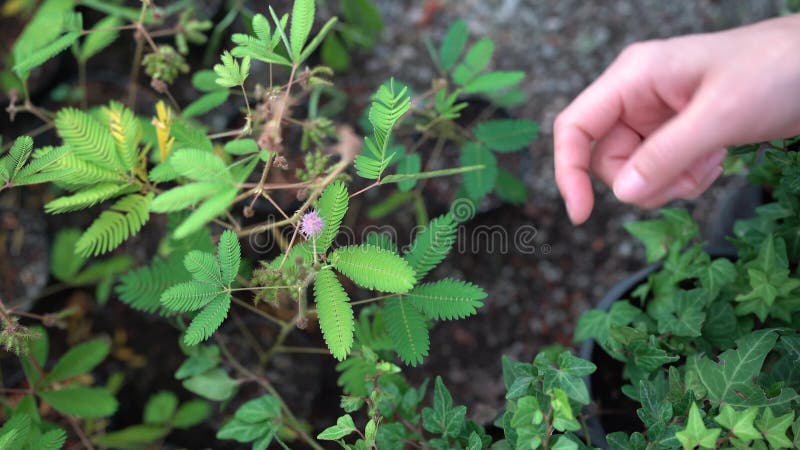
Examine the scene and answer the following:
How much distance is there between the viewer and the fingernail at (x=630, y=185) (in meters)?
1.05

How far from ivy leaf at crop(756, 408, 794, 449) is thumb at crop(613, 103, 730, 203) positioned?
40 cm

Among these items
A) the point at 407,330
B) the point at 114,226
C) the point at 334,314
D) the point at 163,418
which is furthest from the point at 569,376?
the point at 163,418

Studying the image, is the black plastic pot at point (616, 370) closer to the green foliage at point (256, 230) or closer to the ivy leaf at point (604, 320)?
the ivy leaf at point (604, 320)

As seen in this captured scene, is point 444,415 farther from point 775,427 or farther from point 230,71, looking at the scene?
point 230,71

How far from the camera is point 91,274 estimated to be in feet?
6.33

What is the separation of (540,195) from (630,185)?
1.17m

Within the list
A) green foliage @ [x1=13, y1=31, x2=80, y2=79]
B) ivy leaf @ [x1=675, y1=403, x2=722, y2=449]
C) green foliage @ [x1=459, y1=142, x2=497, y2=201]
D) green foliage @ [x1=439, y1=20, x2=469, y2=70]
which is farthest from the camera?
green foliage @ [x1=439, y1=20, x2=469, y2=70]

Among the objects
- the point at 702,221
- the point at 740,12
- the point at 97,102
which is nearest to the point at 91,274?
the point at 97,102

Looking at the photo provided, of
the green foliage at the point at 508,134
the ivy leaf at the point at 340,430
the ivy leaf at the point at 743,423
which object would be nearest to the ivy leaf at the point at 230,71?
the ivy leaf at the point at 340,430

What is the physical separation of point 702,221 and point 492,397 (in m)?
0.96

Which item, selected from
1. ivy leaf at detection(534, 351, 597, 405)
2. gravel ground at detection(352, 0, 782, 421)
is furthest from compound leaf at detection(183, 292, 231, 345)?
gravel ground at detection(352, 0, 782, 421)

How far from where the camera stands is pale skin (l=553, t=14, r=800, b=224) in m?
0.97

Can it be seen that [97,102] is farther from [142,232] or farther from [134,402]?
[134,402]

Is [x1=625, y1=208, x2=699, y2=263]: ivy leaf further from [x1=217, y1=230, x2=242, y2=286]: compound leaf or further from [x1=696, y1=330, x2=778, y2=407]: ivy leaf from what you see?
[x1=217, y1=230, x2=242, y2=286]: compound leaf
